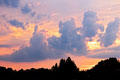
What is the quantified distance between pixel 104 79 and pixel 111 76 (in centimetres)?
519

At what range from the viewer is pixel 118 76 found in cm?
19300

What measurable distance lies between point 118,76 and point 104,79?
10438 millimetres

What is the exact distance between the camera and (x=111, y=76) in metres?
200

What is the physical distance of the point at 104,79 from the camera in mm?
198875

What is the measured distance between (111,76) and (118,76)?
7.38 meters
